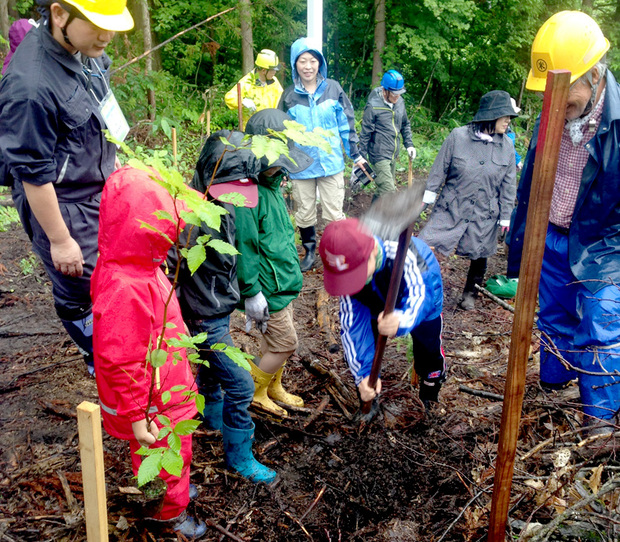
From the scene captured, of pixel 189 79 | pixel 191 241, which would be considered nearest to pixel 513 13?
pixel 189 79

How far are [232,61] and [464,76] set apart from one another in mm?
6540

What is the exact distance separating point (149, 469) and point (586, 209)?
103 inches

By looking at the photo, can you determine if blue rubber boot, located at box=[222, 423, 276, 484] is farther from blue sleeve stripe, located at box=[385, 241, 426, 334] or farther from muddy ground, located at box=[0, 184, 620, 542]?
blue sleeve stripe, located at box=[385, 241, 426, 334]

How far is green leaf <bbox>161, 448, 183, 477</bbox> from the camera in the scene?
6.23 feet

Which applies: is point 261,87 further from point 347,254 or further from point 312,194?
point 347,254

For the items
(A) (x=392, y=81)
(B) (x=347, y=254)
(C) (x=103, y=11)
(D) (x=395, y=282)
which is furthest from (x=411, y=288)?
(A) (x=392, y=81)

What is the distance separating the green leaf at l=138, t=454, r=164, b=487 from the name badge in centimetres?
175

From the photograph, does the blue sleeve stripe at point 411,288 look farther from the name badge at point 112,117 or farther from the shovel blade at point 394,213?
the name badge at point 112,117

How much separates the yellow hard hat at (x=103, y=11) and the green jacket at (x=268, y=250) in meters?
1.07

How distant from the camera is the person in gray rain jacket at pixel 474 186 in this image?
17.9ft

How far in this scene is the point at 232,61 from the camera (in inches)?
538

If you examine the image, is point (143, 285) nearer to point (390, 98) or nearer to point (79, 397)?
point (79, 397)

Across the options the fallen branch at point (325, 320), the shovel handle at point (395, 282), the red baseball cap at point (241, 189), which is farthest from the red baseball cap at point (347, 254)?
the fallen branch at point (325, 320)

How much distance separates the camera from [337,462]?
320cm
